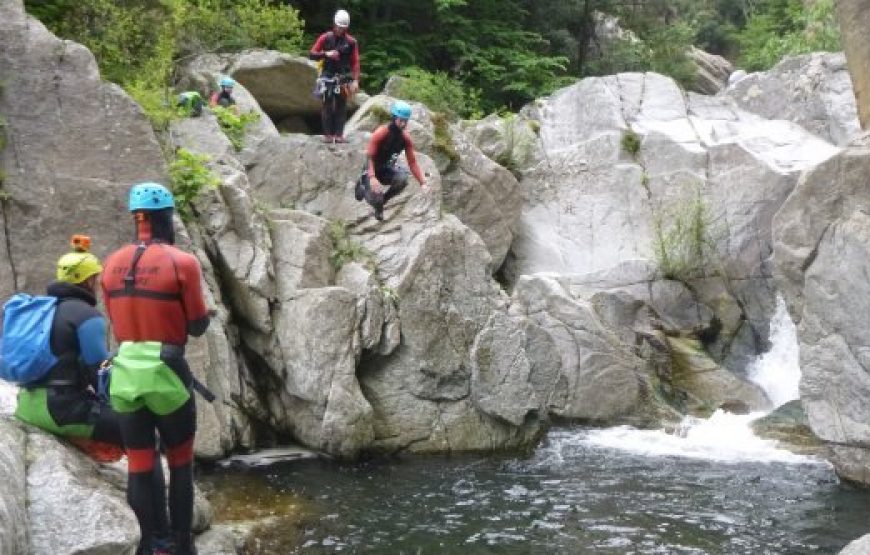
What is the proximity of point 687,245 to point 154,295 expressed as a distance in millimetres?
14652

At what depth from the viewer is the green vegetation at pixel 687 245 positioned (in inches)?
709

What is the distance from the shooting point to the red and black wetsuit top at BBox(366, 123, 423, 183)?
1259cm

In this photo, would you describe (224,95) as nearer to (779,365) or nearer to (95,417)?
(95,417)

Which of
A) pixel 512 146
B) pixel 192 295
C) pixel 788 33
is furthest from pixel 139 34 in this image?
pixel 788 33

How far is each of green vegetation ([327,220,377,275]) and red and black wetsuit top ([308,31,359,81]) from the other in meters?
2.78

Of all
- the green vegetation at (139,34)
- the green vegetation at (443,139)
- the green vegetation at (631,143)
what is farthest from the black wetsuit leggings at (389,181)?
the green vegetation at (631,143)

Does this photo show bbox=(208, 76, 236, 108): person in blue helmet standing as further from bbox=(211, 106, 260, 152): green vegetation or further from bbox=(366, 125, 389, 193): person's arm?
bbox=(366, 125, 389, 193): person's arm

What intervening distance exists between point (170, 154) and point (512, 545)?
7.63 m

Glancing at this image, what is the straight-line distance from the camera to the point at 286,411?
1219cm

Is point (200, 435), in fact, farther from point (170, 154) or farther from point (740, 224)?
point (740, 224)

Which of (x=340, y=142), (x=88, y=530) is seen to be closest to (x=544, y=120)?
(x=340, y=142)

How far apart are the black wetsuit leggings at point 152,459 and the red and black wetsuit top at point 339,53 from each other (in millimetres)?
9707

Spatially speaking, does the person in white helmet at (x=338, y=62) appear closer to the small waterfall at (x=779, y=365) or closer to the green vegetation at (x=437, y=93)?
the green vegetation at (x=437, y=93)

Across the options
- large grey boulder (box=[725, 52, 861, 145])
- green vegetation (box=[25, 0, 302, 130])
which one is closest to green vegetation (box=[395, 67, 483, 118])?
green vegetation (box=[25, 0, 302, 130])
